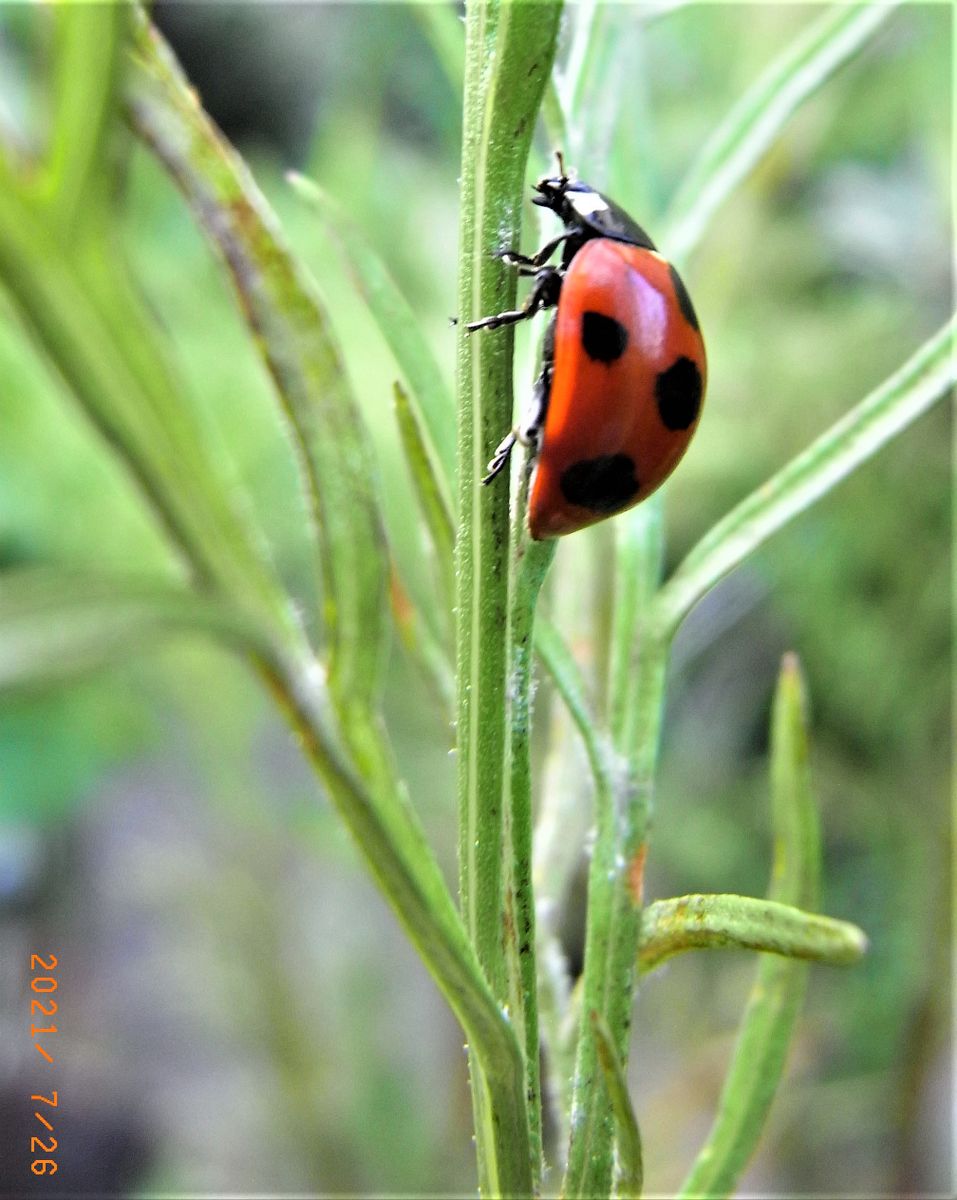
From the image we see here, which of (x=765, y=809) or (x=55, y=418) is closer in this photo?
(x=55, y=418)

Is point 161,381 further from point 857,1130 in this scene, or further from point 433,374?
point 857,1130

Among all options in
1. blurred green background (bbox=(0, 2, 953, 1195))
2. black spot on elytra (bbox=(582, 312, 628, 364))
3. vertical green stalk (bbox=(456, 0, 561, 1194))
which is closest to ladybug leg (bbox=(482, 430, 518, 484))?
vertical green stalk (bbox=(456, 0, 561, 1194))

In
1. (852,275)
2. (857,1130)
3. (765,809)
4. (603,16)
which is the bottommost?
(857,1130)

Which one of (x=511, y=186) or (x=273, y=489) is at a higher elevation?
(x=273, y=489)

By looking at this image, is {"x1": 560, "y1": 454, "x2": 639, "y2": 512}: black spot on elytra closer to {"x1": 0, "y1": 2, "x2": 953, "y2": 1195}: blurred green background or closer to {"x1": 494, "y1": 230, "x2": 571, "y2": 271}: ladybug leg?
{"x1": 494, "y1": 230, "x2": 571, "y2": 271}: ladybug leg

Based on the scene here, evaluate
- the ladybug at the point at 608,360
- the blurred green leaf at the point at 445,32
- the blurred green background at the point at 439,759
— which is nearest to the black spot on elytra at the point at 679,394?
the ladybug at the point at 608,360

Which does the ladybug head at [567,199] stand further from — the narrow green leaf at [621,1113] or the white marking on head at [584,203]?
the narrow green leaf at [621,1113]

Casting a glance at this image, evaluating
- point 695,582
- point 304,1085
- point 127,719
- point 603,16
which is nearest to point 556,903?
point 695,582
